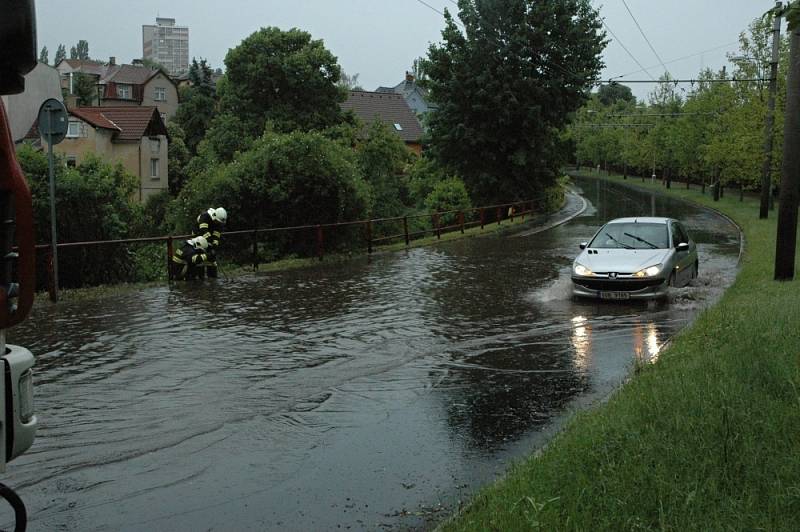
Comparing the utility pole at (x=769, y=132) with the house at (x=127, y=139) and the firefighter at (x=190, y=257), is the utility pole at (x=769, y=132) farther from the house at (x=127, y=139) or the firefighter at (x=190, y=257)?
the house at (x=127, y=139)

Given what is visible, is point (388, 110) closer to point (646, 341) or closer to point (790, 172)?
point (790, 172)

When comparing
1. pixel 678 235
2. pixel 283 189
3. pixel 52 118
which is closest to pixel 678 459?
pixel 52 118

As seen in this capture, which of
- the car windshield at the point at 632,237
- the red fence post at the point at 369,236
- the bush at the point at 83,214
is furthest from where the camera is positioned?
the red fence post at the point at 369,236

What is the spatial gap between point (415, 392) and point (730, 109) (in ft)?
143

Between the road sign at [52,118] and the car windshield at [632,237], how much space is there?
31.6 ft

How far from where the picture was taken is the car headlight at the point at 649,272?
14.2m

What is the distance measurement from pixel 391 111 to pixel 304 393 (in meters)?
77.2

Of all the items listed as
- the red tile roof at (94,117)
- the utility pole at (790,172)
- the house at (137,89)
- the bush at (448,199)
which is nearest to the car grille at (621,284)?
the utility pole at (790,172)

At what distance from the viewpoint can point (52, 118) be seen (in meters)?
13.0

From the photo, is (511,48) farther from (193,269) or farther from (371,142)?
(193,269)

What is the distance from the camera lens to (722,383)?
642 cm

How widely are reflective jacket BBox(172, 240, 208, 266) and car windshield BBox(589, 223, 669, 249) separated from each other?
7.59 m

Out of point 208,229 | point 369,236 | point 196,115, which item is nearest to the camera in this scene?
point 208,229

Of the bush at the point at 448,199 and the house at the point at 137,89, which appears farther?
the house at the point at 137,89
